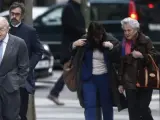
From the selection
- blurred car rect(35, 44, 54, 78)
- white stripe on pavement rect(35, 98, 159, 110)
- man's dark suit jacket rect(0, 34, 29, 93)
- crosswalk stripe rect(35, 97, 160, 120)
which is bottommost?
white stripe on pavement rect(35, 98, 159, 110)

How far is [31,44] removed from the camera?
10.6m

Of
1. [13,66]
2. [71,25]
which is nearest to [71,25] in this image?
[71,25]

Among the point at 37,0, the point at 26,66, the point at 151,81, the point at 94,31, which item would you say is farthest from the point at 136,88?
the point at 37,0

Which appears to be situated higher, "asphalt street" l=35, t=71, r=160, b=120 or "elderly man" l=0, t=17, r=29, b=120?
"elderly man" l=0, t=17, r=29, b=120

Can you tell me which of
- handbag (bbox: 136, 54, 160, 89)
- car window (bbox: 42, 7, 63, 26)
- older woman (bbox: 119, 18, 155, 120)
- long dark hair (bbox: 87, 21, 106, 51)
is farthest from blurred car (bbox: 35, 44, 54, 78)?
handbag (bbox: 136, 54, 160, 89)

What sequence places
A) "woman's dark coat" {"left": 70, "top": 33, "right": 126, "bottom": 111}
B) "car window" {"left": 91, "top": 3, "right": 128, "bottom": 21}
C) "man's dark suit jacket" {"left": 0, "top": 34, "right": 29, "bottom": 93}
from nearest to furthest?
"man's dark suit jacket" {"left": 0, "top": 34, "right": 29, "bottom": 93}, "woman's dark coat" {"left": 70, "top": 33, "right": 126, "bottom": 111}, "car window" {"left": 91, "top": 3, "right": 128, "bottom": 21}

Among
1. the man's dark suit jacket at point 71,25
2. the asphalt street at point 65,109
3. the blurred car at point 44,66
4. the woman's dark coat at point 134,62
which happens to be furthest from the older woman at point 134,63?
the blurred car at point 44,66

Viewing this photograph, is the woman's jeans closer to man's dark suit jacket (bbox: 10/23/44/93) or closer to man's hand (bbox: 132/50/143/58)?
man's hand (bbox: 132/50/143/58)

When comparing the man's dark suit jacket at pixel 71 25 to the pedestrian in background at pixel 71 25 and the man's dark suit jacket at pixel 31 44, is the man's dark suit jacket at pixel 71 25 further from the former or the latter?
the man's dark suit jacket at pixel 31 44

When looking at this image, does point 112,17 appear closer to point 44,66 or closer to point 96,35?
point 44,66

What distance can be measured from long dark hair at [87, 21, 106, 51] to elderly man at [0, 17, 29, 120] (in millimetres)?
1403

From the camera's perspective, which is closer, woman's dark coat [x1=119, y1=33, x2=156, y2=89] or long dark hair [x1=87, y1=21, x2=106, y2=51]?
woman's dark coat [x1=119, y1=33, x2=156, y2=89]

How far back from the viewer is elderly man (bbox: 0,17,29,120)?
361 inches

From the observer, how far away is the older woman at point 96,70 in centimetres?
1047
